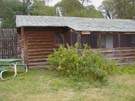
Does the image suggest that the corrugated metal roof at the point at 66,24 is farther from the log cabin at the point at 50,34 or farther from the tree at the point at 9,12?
the tree at the point at 9,12

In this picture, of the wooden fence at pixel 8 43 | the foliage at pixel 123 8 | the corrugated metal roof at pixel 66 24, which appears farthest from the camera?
the foliage at pixel 123 8

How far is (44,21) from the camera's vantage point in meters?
16.3

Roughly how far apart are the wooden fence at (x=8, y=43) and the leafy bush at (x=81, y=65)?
290 inches

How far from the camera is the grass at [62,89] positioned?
8750mm

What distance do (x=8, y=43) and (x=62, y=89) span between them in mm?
10861

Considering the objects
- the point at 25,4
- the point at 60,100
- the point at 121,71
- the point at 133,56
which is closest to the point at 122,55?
the point at 133,56

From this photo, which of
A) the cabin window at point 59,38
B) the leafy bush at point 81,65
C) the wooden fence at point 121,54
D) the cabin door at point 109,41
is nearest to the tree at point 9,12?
the cabin door at point 109,41

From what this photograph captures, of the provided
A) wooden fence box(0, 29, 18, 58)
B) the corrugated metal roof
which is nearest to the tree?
wooden fence box(0, 29, 18, 58)

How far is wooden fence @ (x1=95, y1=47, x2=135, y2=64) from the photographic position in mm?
15887

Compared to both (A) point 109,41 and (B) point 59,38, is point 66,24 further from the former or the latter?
(A) point 109,41

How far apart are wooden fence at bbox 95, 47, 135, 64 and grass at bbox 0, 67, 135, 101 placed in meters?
3.48

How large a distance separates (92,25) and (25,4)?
27194mm

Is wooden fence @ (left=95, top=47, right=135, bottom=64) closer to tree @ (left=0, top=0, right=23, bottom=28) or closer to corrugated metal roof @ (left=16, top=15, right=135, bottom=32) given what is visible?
corrugated metal roof @ (left=16, top=15, right=135, bottom=32)

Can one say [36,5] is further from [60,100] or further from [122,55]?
[60,100]
